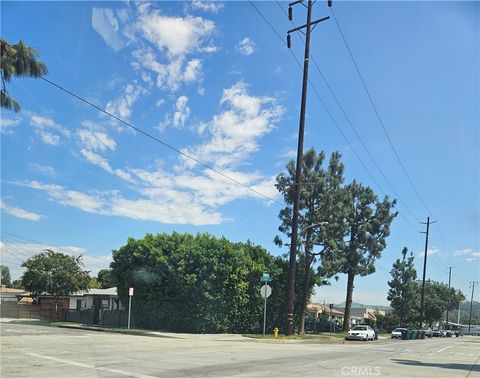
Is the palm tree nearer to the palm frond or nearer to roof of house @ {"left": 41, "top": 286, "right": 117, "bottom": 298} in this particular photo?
the palm frond

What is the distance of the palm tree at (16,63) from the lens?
15586mm

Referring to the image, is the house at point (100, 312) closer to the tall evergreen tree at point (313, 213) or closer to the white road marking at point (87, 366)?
the tall evergreen tree at point (313, 213)

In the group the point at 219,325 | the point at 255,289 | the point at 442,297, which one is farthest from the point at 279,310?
the point at 442,297

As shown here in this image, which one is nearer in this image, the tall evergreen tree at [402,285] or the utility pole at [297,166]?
the utility pole at [297,166]

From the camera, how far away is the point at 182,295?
3341 centimetres

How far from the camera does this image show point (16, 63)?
15680mm

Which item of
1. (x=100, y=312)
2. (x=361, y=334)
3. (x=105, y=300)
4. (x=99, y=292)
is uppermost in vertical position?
(x=99, y=292)

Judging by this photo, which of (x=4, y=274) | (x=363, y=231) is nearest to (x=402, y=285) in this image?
(x=363, y=231)

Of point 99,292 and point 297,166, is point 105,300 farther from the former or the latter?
point 297,166

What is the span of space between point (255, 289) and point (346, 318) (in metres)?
22.2

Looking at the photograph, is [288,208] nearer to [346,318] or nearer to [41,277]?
[346,318]

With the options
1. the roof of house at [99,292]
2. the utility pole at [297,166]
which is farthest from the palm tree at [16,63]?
the roof of house at [99,292]

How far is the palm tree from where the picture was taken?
51.1 feet

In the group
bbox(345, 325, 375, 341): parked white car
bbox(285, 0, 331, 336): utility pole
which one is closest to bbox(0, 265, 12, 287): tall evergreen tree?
bbox(285, 0, 331, 336): utility pole
